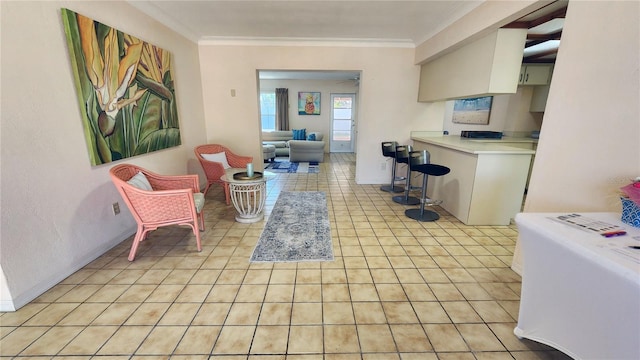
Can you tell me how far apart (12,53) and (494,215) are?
14.7 feet

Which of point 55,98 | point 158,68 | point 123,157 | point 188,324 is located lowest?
point 188,324

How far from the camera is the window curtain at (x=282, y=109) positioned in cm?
863

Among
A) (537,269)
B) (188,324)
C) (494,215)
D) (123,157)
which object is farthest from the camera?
(494,215)

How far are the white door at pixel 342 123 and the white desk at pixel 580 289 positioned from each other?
7890 mm

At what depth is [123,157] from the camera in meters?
2.56

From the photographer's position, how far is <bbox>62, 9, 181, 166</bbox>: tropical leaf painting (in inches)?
83.0

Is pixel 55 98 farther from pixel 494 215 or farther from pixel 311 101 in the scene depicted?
pixel 311 101

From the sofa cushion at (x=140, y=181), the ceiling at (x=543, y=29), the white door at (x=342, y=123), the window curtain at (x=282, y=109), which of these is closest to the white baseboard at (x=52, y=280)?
the sofa cushion at (x=140, y=181)

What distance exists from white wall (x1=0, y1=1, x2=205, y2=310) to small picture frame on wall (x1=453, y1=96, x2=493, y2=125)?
20.7 feet

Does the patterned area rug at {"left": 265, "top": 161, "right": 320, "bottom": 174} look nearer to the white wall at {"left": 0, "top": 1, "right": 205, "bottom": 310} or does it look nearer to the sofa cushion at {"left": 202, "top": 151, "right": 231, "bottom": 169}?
the sofa cushion at {"left": 202, "top": 151, "right": 231, "bottom": 169}

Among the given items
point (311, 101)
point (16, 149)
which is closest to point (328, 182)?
point (16, 149)

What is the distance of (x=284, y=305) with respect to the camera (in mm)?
1791

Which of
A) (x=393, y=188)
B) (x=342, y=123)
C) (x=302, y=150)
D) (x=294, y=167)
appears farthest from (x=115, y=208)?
(x=342, y=123)

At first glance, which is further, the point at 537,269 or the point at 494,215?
the point at 494,215
